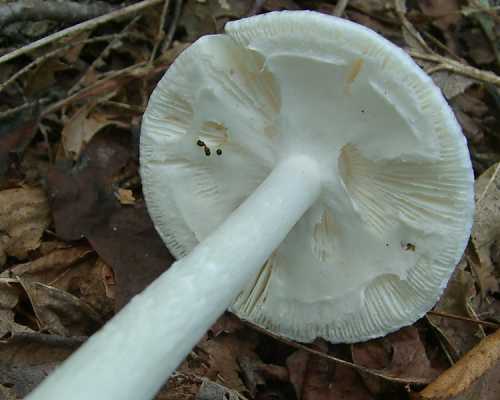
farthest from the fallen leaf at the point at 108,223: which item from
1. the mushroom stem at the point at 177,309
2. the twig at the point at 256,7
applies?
the twig at the point at 256,7

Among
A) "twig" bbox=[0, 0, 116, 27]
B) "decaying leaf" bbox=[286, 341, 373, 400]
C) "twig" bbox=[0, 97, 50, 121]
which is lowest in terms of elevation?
"decaying leaf" bbox=[286, 341, 373, 400]

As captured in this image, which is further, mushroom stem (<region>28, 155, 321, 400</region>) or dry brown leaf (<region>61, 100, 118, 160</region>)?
dry brown leaf (<region>61, 100, 118, 160</region>)

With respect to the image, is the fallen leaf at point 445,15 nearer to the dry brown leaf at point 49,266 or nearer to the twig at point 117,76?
the twig at point 117,76

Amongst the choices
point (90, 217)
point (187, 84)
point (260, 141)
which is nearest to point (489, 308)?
point (260, 141)

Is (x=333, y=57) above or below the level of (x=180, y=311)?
above

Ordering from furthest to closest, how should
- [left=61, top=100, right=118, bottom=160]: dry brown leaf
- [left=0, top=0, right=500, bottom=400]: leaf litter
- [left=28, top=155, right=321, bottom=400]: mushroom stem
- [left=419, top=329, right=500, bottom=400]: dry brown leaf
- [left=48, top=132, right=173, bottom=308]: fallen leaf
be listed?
[left=61, top=100, right=118, bottom=160]: dry brown leaf
[left=48, top=132, right=173, bottom=308]: fallen leaf
[left=0, top=0, right=500, bottom=400]: leaf litter
[left=419, top=329, right=500, bottom=400]: dry brown leaf
[left=28, top=155, right=321, bottom=400]: mushroom stem

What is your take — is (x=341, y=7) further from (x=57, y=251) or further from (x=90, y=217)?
(x=57, y=251)

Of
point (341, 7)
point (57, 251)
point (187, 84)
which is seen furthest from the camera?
point (341, 7)

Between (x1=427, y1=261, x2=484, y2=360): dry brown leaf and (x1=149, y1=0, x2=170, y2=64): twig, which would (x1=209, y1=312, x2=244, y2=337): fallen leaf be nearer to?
(x1=427, y1=261, x2=484, y2=360): dry brown leaf

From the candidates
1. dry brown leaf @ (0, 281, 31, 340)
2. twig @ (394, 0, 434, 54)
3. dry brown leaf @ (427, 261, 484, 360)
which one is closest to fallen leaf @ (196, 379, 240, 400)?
dry brown leaf @ (0, 281, 31, 340)
